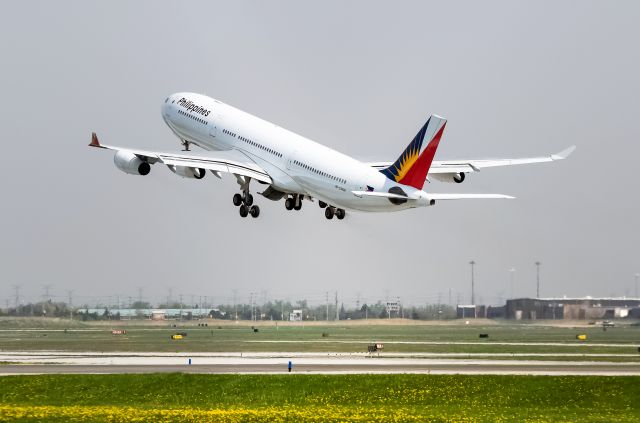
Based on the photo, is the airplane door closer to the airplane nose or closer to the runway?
the airplane nose

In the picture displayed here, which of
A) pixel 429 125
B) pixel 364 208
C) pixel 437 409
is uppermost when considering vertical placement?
pixel 429 125

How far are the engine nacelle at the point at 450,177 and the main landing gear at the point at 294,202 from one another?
36.7 feet

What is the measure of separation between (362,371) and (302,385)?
1215cm

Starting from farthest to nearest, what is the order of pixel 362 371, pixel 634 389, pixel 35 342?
pixel 35 342, pixel 362 371, pixel 634 389

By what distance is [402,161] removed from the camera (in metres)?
88.2

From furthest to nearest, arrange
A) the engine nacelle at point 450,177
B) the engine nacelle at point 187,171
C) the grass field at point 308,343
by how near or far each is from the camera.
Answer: the grass field at point 308,343 → the engine nacelle at point 450,177 → the engine nacelle at point 187,171

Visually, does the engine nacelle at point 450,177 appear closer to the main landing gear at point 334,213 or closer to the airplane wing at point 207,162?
the main landing gear at point 334,213

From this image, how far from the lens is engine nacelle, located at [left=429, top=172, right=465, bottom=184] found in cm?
9962

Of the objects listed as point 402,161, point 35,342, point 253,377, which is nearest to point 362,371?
point 253,377

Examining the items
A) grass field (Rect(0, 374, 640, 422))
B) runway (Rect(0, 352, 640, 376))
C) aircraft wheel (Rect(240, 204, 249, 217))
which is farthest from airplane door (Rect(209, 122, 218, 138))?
grass field (Rect(0, 374, 640, 422))

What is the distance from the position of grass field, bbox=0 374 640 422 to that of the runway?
7969mm

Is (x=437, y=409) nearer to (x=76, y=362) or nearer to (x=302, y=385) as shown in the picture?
(x=302, y=385)

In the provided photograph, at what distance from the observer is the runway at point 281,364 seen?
3565 inches

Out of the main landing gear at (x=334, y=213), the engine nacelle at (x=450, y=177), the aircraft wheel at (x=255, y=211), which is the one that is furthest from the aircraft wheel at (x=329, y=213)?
the engine nacelle at (x=450, y=177)
